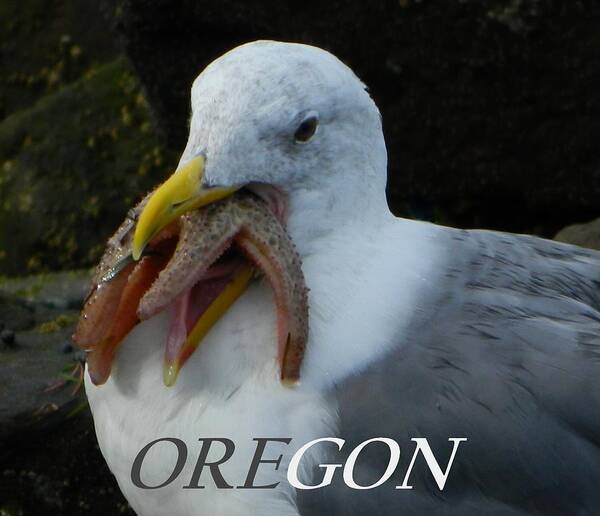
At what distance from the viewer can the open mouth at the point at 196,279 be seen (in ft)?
7.93

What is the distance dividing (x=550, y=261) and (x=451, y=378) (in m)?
0.52

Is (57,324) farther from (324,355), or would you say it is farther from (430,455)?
(430,455)

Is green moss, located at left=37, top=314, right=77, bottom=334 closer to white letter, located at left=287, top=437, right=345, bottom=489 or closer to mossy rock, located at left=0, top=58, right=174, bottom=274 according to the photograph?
mossy rock, located at left=0, top=58, right=174, bottom=274

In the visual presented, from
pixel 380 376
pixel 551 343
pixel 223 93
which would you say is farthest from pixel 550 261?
pixel 223 93

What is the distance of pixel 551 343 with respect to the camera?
2561 mm

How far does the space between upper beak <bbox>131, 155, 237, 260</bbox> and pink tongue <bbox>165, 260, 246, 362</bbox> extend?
20 cm

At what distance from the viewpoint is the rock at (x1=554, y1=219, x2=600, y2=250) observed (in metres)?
3.88

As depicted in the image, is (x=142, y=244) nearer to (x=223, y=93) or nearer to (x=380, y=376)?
(x=223, y=93)

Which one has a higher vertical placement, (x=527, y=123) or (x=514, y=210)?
(x=527, y=123)

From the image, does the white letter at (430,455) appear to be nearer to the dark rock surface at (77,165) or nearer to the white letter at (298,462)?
the white letter at (298,462)

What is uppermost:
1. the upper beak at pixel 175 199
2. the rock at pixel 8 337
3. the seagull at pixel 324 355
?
the upper beak at pixel 175 199

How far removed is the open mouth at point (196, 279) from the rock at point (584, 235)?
1.63 metres

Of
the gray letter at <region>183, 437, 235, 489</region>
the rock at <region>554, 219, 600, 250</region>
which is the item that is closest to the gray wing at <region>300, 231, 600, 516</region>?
the gray letter at <region>183, 437, 235, 489</region>

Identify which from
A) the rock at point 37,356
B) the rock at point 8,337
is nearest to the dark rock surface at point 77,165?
the rock at point 37,356
